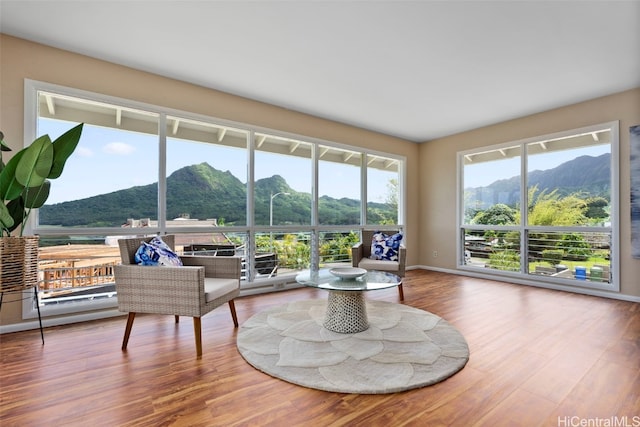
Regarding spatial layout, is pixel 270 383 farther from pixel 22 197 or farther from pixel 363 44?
pixel 363 44

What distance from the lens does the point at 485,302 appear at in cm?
358

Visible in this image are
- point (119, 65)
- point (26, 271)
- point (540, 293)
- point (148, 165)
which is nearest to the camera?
point (26, 271)

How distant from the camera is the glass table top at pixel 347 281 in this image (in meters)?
2.49

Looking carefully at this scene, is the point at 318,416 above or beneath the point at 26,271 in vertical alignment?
beneath

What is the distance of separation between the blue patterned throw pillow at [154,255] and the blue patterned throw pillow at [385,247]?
2.59 metres

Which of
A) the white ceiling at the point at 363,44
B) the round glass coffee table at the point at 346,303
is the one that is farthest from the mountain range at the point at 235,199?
the round glass coffee table at the point at 346,303

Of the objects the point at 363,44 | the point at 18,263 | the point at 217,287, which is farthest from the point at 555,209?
the point at 18,263

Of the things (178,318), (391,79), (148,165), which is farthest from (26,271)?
(391,79)

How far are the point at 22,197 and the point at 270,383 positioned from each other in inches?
97.7

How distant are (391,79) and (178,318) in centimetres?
342

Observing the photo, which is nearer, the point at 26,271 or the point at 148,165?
the point at 26,271

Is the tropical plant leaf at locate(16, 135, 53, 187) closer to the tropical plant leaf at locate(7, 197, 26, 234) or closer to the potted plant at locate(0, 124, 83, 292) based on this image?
the potted plant at locate(0, 124, 83, 292)

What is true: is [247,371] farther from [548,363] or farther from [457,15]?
[457,15]

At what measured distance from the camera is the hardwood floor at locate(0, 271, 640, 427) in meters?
1.52
